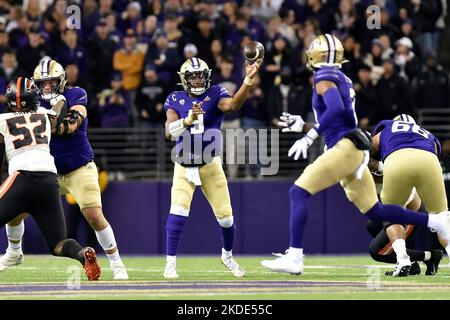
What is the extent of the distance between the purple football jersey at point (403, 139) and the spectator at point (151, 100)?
5.54 m

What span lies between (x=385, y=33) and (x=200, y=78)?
21.2 feet

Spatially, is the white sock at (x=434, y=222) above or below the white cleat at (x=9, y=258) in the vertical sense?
above

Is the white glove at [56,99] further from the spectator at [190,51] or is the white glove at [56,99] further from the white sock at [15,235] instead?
the spectator at [190,51]

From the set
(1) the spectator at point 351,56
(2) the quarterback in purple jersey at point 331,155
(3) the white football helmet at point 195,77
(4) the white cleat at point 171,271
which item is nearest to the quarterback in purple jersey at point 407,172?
(2) the quarterback in purple jersey at point 331,155

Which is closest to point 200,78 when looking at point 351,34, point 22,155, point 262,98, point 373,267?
point 22,155

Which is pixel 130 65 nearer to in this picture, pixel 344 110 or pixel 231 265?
pixel 231 265

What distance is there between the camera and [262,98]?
16.5 metres

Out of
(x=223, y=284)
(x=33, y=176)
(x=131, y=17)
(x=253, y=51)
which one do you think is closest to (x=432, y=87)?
(x=131, y=17)

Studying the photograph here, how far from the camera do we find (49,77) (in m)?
11.0

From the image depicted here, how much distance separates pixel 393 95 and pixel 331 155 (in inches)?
252

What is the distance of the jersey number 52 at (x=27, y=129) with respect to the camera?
33.7 feet

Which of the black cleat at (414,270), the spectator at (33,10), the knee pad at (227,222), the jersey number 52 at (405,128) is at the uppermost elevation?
the spectator at (33,10)

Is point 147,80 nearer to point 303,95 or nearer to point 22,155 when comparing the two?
point 303,95
